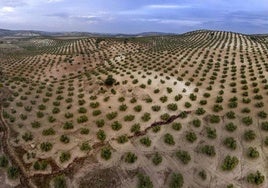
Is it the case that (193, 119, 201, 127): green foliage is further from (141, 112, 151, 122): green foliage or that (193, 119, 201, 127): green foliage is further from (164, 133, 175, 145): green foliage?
(141, 112, 151, 122): green foliage

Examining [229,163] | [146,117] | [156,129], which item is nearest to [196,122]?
[156,129]

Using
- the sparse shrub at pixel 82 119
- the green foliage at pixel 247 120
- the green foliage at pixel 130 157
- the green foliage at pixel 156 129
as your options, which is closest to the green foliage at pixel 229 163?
the green foliage at pixel 247 120

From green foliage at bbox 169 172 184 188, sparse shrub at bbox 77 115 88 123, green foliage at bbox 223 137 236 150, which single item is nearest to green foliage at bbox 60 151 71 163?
sparse shrub at bbox 77 115 88 123

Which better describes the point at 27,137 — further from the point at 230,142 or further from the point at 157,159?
the point at 230,142

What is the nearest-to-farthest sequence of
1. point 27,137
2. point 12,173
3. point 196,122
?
point 12,173 → point 27,137 → point 196,122

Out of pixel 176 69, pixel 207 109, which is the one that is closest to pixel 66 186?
pixel 207 109

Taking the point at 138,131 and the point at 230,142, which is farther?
the point at 138,131

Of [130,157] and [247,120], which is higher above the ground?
[247,120]
